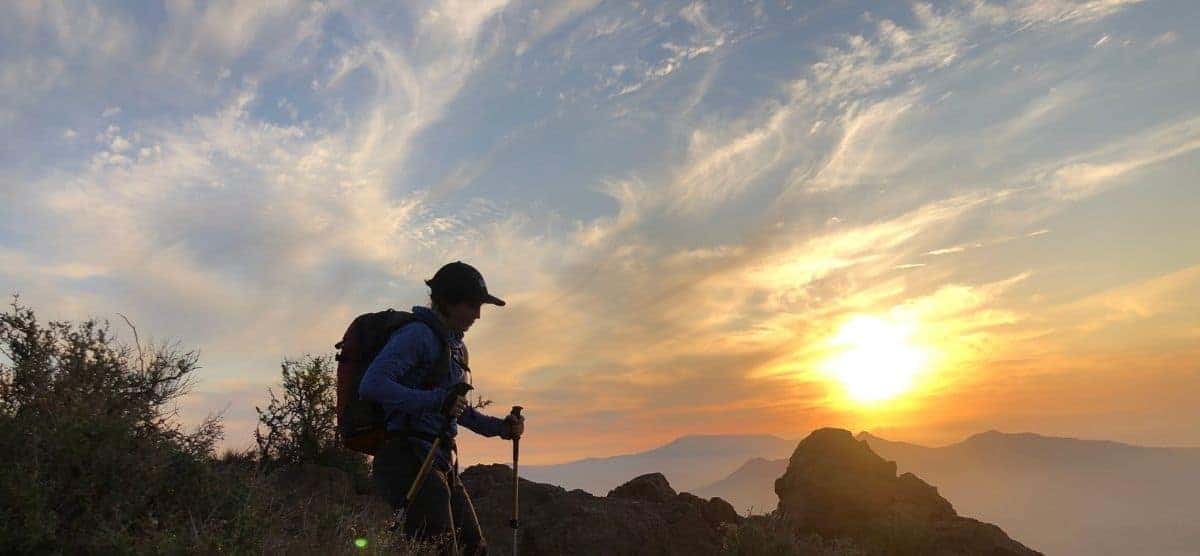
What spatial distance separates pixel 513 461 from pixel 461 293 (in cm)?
159

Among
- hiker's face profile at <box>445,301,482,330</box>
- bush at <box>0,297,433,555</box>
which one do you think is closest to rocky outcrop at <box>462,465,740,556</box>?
bush at <box>0,297,433,555</box>

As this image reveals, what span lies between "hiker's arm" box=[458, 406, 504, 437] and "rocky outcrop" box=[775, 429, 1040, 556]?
31.3 feet

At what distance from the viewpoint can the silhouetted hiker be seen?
4.61 meters

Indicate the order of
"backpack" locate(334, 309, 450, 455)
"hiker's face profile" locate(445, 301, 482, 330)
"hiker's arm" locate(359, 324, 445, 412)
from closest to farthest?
"hiker's arm" locate(359, 324, 445, 412) < "backpack" locate(334, 309, 450, 455) < "hiker's face profile" locate(445, 301, 482, 330)

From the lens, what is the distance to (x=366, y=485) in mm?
12078

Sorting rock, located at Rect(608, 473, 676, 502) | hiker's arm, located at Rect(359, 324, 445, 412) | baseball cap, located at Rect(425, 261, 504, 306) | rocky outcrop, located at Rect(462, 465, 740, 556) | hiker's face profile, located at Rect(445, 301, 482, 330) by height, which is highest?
baseball cap, located at Rect(425, 261, 504, 306)

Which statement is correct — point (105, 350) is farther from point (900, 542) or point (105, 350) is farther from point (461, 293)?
point (900, 542)

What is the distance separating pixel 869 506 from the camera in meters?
14.8

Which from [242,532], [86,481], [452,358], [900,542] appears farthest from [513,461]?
[900,542]

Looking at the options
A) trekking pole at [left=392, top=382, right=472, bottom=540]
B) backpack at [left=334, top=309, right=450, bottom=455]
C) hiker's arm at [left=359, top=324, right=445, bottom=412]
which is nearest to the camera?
hiker's arm at [left=359, top=324, right=445, bottom=412]

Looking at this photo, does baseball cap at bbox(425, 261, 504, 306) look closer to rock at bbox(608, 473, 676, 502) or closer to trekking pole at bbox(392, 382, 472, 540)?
trekking pole at bbox(392, 382, 472, 540)

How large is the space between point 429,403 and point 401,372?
254mm

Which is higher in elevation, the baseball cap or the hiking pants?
the baseball cap

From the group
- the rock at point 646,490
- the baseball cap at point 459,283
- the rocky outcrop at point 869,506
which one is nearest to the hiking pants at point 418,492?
the baseball cap at point 459,283
